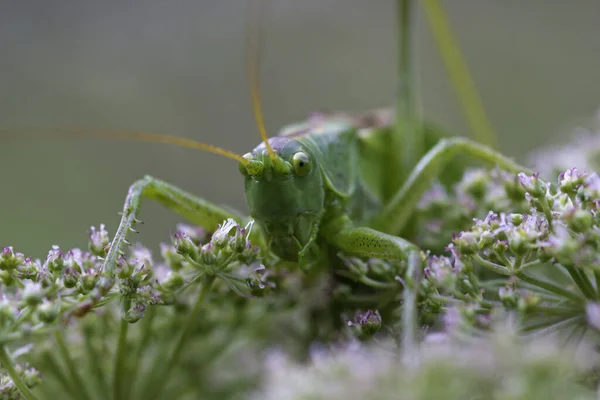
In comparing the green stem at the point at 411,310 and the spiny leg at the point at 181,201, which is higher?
the spiny leg at the point at 181,201

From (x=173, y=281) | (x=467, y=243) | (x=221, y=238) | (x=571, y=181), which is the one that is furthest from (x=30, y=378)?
(x=571, y=181)

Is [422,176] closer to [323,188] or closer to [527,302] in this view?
[323,188]

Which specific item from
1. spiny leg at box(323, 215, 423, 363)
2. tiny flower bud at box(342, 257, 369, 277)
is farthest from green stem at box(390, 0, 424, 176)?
tiny flower bud at box(342, 257, 369, 277)

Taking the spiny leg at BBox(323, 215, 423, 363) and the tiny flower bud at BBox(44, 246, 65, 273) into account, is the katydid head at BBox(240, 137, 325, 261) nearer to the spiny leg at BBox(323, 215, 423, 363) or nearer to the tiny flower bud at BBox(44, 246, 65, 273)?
the spiny leg at BBox(323, 215, 423, 363)

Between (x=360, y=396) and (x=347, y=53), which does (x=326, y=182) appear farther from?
(x=347, y=53)

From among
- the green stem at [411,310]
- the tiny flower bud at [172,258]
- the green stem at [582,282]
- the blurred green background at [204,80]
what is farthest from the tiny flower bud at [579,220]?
the blurred green background at [204,80]

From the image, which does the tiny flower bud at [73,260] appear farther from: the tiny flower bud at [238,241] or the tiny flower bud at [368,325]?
the tiny flower bud at [368,325]
